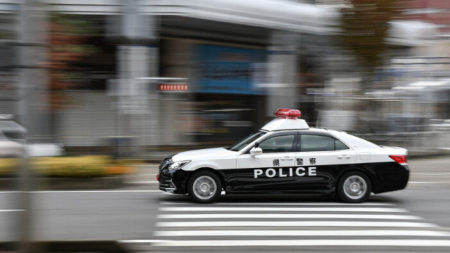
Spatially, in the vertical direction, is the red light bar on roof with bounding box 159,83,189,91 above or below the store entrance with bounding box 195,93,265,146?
above

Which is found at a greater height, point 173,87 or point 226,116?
point 173,87

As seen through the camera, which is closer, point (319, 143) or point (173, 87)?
point (319, 143)

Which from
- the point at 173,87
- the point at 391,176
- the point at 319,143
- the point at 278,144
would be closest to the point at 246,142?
the point at 278,144

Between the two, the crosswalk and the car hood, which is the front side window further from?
the crosswalk

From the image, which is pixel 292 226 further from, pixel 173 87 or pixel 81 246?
pixel 173 87

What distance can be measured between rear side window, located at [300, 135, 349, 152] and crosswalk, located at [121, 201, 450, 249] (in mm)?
1037

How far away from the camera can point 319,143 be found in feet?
37.0

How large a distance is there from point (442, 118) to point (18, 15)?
119ft

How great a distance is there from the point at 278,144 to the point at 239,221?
2.13m

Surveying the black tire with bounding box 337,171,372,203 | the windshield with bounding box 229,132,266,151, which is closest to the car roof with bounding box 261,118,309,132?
the windshield with bounding box 229,132,266,151

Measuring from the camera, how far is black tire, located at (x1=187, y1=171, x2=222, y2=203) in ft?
36.0

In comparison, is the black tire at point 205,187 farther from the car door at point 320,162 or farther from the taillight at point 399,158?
the taillight at point 399,158

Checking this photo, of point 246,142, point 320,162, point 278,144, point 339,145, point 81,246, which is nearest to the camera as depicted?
point 81,246

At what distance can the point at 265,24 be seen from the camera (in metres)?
→ 22.4
